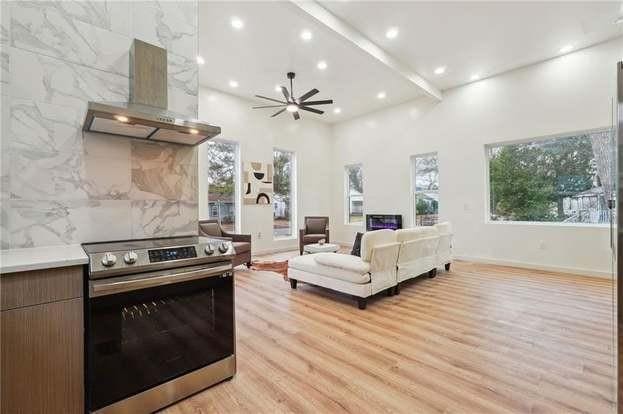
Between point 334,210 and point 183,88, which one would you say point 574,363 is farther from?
point 334,210

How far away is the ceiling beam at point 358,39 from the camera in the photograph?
372 centimetres

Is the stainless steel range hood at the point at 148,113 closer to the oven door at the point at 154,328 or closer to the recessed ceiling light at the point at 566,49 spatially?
the oven door at the point at 154,328

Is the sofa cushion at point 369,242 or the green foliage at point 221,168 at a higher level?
the green foliage at point 221,168

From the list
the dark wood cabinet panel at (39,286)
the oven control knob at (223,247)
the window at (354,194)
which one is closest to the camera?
the dark wood cabinet panel at (39,286)

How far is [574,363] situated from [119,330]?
303 cm

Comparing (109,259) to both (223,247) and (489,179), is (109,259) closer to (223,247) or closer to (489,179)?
(223,247)

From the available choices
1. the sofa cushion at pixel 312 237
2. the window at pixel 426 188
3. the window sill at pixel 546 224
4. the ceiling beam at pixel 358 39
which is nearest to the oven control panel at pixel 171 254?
the ceiling beam at pixel 358 39

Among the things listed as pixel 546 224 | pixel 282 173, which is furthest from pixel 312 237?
pixel 546 224

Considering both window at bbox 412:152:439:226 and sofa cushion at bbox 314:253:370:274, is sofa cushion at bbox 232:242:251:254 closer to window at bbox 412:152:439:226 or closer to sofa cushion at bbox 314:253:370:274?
sofa cushion at bbox 314:253:370:274

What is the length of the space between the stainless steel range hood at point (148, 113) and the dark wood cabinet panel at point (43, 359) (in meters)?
1.04

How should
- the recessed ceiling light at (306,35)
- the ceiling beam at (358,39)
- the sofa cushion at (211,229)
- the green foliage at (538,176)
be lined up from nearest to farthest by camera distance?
the ceiling beam at (358,39), the recessed ceiling light at (306,35), the green foliage at (538,176), the sofa cushion at (211,229)

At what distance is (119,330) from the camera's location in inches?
59.6

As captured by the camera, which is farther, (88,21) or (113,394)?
(88,21)

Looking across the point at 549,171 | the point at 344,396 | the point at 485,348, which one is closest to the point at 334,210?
the point at 549,171
